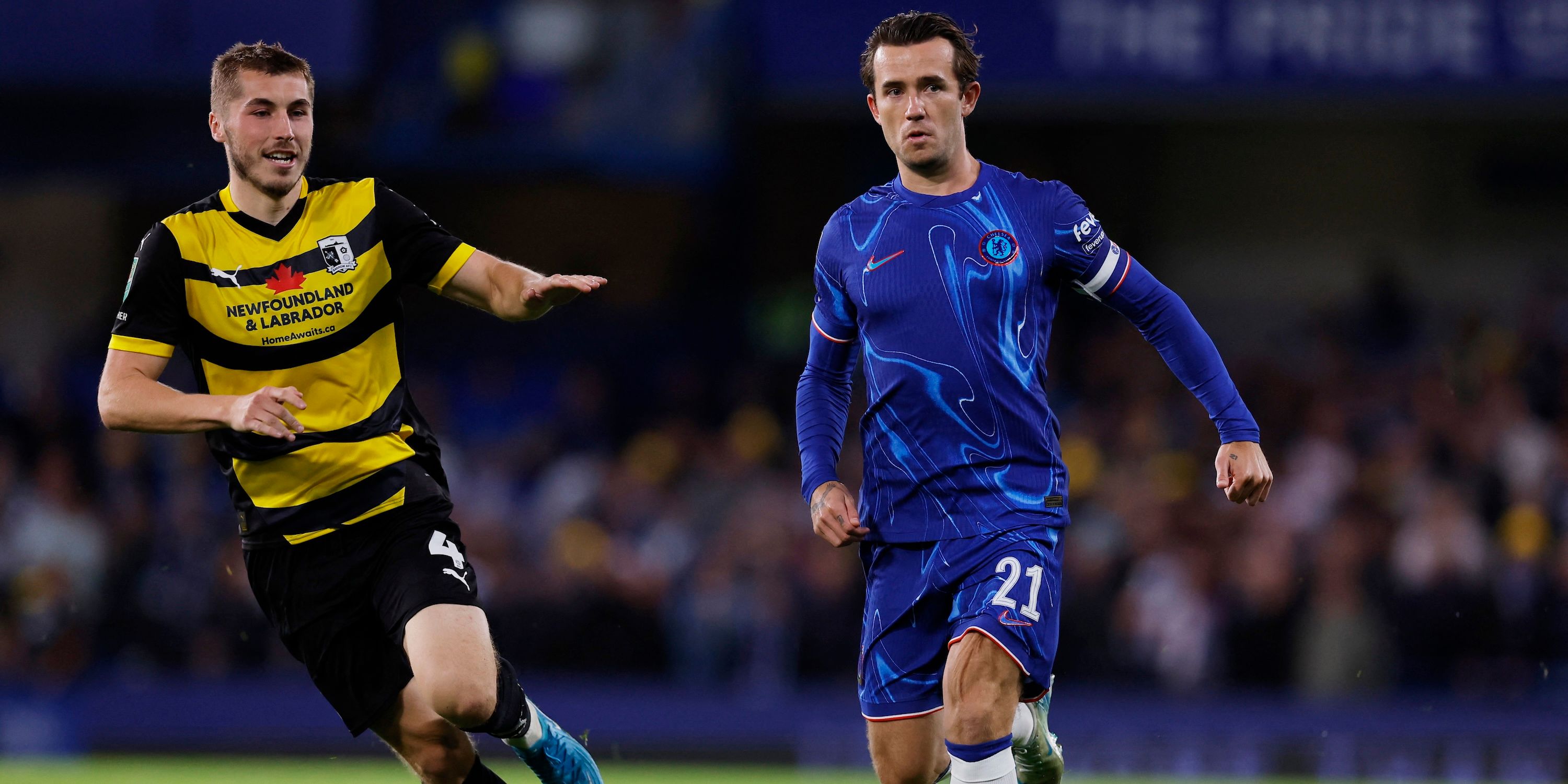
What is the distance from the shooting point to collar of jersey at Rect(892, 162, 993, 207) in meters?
4.94

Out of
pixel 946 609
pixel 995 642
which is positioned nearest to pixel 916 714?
pixel 946 609

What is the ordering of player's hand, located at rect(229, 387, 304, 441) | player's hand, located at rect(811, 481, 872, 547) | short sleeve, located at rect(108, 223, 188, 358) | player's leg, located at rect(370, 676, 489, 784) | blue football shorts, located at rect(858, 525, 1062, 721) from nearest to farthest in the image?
player's hand, located at rect(229, 387, 304, 441) < blue football shorts, located at rect(858, 525, 1062, 721) < player's hand, located at rect(811, 481, 872, 547) < short sleeve, located at rect(108, 223, 188, 358) < player's leg, located at rect(370, 676, 489, 784)

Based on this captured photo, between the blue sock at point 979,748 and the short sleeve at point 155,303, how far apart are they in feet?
7.75

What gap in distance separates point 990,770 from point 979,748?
6 centimetres

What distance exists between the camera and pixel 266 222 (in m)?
5.08

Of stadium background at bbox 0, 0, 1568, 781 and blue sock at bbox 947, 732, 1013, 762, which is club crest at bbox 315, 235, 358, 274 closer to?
blue sock at bbox 947, 732, 1013, 762

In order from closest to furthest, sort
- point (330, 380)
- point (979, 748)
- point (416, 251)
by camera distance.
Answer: point (979, 748)
point (330, 380)
point (416, 251)

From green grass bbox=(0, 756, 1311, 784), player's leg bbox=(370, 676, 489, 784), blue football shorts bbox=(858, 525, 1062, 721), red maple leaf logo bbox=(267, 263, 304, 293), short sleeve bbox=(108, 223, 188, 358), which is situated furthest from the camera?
green grass bbox=(0, 756, 1311, 784)

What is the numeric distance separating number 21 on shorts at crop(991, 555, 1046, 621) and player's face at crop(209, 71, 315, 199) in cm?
224

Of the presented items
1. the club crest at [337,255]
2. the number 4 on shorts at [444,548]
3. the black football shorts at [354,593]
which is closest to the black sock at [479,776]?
the black football shorts at [354,593]

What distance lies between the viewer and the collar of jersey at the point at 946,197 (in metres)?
4.94

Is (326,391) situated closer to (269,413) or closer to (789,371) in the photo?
(269,413)

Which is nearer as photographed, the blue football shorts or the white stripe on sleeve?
the blue football shorts

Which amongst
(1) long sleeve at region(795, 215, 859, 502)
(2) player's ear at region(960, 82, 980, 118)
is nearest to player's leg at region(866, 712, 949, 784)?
(1) long sleeve at region(795, 215, 859, 502)
